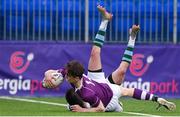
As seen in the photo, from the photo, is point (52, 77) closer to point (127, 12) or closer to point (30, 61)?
point (30, 61)

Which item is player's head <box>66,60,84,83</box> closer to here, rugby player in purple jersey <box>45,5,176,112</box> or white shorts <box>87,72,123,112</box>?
rugby player in purple jersey <box>45,5,176,112</box>

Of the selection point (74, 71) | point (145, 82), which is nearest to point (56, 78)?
point (74, 71)

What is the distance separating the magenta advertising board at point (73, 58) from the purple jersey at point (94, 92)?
5.11 meters

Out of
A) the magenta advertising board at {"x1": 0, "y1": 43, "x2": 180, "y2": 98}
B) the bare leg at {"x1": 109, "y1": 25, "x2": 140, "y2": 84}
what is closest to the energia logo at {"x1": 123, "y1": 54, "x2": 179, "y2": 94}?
the magenta advertising board at {"x1": 0, "y1": 43, "x2": 180, "y2": 98}

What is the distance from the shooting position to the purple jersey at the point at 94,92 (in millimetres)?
10523

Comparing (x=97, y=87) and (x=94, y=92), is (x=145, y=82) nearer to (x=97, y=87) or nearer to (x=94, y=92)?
(x=97, y=87)

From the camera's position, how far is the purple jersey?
34.5 ft

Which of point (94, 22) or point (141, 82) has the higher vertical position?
point (94, 22)

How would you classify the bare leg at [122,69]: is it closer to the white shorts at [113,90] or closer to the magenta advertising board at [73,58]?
the white shorts at [113,90]

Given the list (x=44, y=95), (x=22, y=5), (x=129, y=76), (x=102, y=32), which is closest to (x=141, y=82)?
(x=129, y=76)

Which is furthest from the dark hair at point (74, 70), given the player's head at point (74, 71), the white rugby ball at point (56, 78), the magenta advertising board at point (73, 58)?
the magenta advertising board at point (73, 58)

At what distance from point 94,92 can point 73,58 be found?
5.48 metres

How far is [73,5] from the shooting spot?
17.3m

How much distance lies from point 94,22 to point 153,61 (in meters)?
1.87
